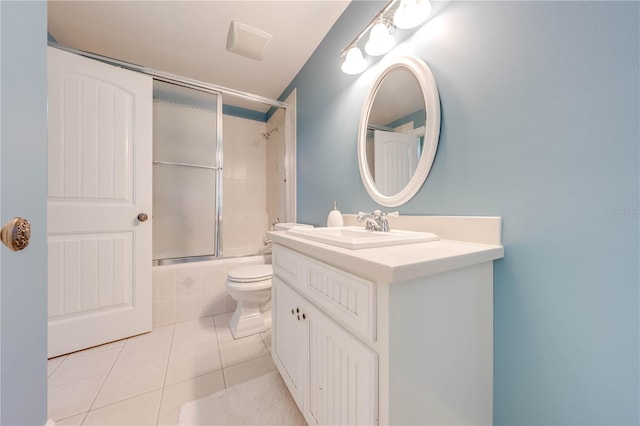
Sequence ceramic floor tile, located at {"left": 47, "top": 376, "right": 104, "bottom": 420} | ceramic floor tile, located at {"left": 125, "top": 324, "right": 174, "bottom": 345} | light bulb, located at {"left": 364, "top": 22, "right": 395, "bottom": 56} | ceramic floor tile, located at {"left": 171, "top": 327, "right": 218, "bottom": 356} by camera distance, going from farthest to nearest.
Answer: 1. ceramic floor tile, located at {"left": 125, "top": 324, "right": 174, "bottom": 345}
2. ceramic floor tile, located at {"left": 171, "top": 327, "right": 218, "bottom": 356}
3. light bulb, located at {"left": 364, "top": 22, "right": 395, "bottom": 56}
4. ceramic floor tile, located at {"left": 47, "top": 376, "right": 104, "bottom": 420}

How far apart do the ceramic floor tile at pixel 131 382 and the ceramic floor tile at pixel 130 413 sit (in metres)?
0.04

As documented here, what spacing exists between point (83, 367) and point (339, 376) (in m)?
1.59

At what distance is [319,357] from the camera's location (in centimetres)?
76

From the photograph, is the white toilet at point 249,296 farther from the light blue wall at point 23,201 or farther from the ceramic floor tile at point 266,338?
the light blue wall at point 23,201

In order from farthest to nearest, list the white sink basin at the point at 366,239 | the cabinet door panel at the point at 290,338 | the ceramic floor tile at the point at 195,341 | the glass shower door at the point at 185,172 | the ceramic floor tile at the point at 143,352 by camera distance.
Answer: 1. the glass shower door at the point at 185,172
2. the ceramic floor tile at the point at 195,341
3. the ceramic floor tile at the point at 143,352
4. the cabinet door panel at the point at 290,338
5. the white sink basin at the point at 366,239

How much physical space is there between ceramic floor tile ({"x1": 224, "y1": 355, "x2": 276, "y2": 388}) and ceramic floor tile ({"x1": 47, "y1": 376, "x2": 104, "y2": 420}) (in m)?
0.60

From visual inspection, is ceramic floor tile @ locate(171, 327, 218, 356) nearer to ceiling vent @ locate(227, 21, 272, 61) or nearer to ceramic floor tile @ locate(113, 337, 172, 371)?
ceramic floor tile @ locate(113, 337, 172, 371)

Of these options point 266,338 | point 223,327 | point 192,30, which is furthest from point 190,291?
point 192,30

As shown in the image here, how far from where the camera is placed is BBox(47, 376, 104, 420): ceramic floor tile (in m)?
0.97

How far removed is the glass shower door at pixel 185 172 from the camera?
196 cm

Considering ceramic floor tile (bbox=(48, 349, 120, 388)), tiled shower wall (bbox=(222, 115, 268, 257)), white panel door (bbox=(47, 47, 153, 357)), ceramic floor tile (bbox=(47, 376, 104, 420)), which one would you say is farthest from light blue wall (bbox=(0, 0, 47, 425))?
tiled shower wall (bbox=(222, 115, 268, 257))

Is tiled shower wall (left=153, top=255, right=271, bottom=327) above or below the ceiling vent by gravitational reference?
below

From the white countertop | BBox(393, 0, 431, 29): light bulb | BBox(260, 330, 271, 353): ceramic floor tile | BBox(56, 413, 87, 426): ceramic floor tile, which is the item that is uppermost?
BBox(393, 0, 431, 29): light bulb

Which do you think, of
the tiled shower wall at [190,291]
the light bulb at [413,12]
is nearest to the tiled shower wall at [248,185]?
the tiled shower wall at [190,291]
